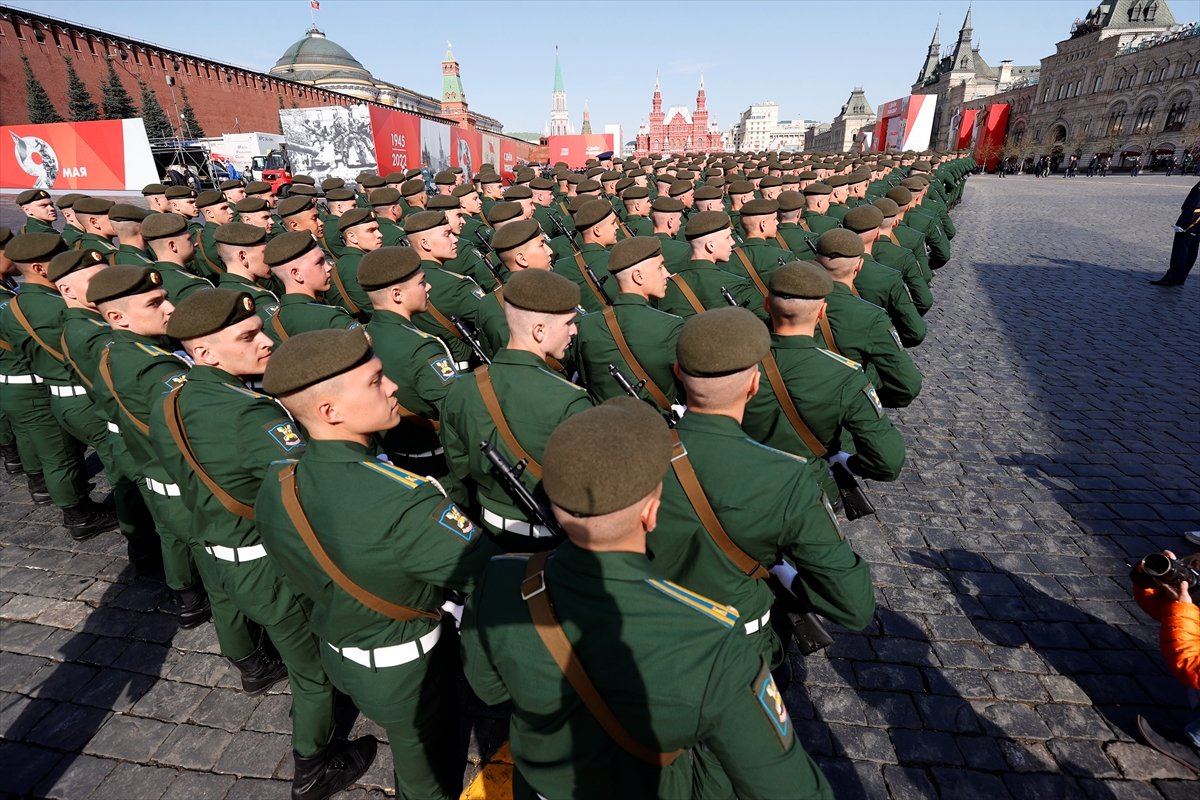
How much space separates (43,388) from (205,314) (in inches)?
137

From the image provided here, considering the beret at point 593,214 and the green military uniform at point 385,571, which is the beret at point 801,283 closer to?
the green military uniform at point 385,571

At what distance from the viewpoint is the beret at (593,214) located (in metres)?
5.77

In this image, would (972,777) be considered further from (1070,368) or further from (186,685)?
(1070,368)

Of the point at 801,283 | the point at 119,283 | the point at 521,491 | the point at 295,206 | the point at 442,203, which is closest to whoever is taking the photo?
the point at 521,491

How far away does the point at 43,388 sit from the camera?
484 cm

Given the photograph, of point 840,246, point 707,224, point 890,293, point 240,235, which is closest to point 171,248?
point 240,235

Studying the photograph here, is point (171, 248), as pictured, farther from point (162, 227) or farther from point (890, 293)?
point (890, 293)

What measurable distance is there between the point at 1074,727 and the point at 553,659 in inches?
126

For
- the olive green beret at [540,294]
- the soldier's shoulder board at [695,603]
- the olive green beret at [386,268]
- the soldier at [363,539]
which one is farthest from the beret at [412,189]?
the soldier's shoulder board at [695,603]

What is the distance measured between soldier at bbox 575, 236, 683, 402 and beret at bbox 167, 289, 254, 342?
2024 mm

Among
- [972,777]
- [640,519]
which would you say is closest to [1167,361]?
[972,777]

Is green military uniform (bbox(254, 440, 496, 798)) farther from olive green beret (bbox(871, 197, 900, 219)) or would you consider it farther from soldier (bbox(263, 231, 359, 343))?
olive green beret (bbox(871, 197, 900, 219))

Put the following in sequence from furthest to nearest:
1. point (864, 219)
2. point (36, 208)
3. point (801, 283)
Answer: point (36, 208) < point (864, 219) < point (801, 283)

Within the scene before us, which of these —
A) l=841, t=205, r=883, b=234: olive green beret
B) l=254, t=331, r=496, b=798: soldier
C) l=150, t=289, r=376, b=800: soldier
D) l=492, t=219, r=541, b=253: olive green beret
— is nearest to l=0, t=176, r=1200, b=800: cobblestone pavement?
l=150, t=289, r=376, b=800: soldier
